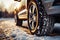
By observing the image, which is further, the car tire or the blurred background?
the blurred background

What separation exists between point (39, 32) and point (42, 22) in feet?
0.99

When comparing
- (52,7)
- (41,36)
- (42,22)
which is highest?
(52,7)

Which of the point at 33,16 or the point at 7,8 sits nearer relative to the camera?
the point at 33,16

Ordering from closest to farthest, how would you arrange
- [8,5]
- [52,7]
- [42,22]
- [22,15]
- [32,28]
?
1. [52,7]
2. [42,22]
3. [32,28]
4. [22,15]
5. [8,5]

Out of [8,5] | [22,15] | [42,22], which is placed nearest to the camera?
[42,22]

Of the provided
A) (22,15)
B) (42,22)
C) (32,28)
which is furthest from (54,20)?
(22,15)

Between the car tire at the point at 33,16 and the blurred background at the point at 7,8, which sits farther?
the blurred background at the point at 7,8

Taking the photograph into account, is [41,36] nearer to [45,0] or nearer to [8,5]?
[45,0]

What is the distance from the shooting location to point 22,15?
281 inches

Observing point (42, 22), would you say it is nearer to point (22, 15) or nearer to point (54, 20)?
point (54, 20)

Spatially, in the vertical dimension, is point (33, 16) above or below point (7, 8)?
below

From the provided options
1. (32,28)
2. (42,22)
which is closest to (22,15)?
(32,28)

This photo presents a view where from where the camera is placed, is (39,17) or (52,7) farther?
(39,17)

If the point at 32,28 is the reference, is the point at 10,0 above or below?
above
